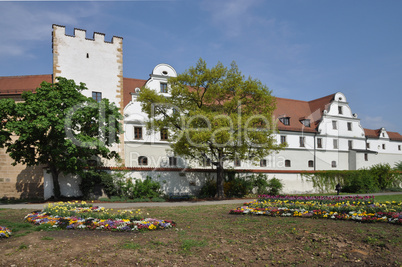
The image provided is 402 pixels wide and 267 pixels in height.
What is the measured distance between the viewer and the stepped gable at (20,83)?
26.8 meters

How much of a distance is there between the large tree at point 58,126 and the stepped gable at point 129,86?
33.8ft

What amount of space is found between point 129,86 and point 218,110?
12921 mm

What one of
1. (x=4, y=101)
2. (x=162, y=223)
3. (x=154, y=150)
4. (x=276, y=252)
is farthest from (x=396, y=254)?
(x=154, y=150)

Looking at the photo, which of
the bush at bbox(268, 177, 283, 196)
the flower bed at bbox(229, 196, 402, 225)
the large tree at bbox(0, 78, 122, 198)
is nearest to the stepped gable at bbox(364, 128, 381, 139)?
the bush at bbox(268, 177, 283, 196)

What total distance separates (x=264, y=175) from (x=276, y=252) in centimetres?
2097

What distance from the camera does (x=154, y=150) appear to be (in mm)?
31266

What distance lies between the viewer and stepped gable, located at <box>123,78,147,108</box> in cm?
3186

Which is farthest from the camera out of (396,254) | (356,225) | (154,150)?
(154,150)

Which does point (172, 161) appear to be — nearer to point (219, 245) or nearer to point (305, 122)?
point (305, 122)

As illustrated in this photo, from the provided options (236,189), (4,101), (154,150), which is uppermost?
(4,101)

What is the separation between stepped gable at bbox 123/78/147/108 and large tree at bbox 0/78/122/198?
1029 centimetres

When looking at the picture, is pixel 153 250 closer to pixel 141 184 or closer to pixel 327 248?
pixel 327 248

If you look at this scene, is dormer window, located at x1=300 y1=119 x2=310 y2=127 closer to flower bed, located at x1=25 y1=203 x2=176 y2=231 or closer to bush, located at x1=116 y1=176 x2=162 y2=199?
bush, located at x1=116 y1=176 x2=162 y2=199

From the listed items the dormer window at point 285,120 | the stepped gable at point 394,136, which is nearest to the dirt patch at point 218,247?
the dormer window at point 285,120
